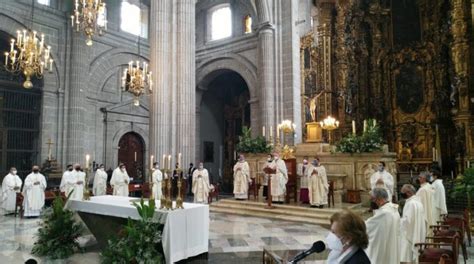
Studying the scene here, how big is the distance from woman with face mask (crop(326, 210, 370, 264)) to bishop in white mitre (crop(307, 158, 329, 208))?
28.1ft

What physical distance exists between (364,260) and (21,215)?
1223 cm

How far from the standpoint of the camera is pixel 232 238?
26.3 feet

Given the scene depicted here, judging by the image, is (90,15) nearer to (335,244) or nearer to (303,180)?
(303,180)

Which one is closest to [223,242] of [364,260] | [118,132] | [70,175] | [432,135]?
[364,260]

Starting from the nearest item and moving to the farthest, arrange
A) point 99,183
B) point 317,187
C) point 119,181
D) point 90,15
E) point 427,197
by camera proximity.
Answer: point 427,197, point 90,15, point 317,187, point 119,181, point 99,183

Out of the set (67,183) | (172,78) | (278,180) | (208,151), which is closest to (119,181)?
(67,183)

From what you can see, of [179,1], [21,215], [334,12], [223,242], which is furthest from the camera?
[334,12]

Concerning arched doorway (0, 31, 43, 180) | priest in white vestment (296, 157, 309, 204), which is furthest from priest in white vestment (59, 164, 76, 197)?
priest in white vestment (296, 157, 309, 204)

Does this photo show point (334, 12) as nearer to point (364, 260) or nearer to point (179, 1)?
point (179, 1)

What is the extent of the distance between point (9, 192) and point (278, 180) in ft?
30.1

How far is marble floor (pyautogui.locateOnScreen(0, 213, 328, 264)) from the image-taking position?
21.0 feet

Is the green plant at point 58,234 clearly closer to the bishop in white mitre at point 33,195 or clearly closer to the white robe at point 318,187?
the bishop in white mitre at point 33,195

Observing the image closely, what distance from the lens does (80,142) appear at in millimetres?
17859

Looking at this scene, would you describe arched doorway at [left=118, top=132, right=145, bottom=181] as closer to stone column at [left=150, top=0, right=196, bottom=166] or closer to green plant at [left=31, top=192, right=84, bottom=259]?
stone column at [left=150, top=0, right=196, bottom=166]
